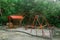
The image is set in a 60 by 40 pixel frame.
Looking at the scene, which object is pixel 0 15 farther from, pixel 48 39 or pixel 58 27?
pixel 48 39

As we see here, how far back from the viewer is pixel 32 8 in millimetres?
10820

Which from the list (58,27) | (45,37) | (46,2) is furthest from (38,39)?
(46,2)

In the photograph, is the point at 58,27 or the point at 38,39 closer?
the point at 38,39

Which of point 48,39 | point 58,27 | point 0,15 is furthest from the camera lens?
point 0,15

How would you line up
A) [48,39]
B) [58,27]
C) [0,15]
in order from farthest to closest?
1. [0,15]
2. [58,27]
3. [48,39]

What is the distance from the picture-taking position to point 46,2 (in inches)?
429

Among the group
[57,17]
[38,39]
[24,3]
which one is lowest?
[38,39]

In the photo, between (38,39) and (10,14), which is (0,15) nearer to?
(10,14)

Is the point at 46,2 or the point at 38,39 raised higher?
the point at 46,2

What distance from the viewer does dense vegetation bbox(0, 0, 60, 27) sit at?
1042cm

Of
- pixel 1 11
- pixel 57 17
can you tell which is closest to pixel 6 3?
pixel 1 11

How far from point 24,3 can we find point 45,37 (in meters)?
3.82

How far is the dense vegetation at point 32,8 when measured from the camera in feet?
34.2

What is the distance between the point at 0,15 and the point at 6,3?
35.2 inches
